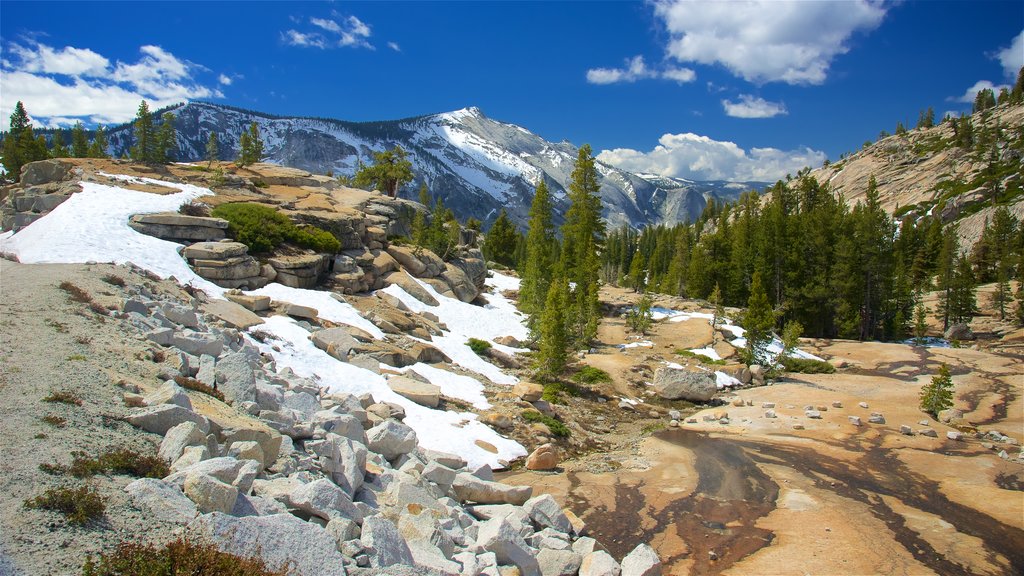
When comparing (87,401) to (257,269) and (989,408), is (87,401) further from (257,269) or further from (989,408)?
(989,408)

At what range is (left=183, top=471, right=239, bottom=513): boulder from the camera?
5.86m

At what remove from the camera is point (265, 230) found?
2998 centimetres

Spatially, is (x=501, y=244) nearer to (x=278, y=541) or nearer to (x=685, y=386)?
(x=685, y=386)

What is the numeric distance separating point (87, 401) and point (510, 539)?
723 centimetres

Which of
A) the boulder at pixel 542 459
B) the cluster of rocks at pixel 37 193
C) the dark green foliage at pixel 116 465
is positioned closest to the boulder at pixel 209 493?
the dark green foliage at pixel 116 465

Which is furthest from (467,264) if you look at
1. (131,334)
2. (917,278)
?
(917,278)

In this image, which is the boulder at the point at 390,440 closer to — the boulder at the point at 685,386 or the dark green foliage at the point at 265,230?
the boulder at the point at 685,386

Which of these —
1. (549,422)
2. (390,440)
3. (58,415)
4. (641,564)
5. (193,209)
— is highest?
(193,209)

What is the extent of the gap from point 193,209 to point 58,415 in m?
25.7

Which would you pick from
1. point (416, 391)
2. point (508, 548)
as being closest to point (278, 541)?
point (508, 548)

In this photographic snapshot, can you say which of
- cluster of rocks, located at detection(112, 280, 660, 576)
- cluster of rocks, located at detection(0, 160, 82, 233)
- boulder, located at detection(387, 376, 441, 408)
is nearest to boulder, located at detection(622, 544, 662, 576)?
cluster of rocks, located at detection(112, 280, 660, 576)

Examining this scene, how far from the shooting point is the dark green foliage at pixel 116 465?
19.2ft

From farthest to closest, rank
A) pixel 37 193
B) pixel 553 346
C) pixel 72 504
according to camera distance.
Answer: pixel 37 193 < pixel 553 346 < pixel 72 504

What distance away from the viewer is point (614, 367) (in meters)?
32.8
